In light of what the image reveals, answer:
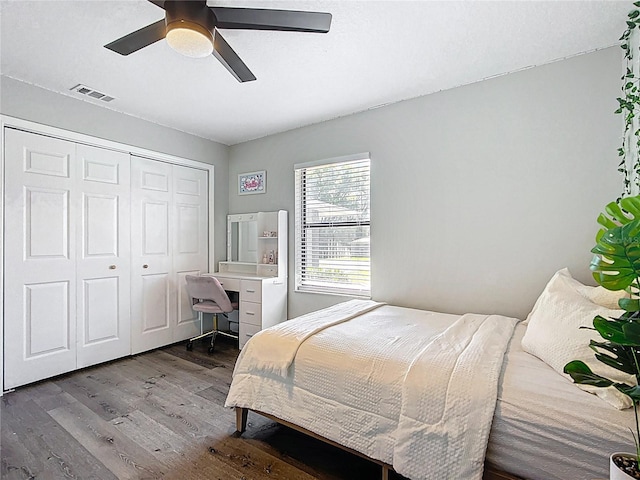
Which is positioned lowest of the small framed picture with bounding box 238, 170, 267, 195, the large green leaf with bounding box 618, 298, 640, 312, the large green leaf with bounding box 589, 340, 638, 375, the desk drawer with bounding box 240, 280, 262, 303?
the desk drawer with bounding box 240, 280, 262, 303

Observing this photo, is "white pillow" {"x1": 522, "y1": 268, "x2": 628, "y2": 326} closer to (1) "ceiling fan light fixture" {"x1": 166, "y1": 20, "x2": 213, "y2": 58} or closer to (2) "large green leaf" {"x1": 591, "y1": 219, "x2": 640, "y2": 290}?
(2) "large green leaf" {"x1": 591, "y1": 219, "x2": 640, "y2": 290}

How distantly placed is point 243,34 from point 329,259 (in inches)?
88.7

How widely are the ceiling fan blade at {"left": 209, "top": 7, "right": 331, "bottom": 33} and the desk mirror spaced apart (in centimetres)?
265

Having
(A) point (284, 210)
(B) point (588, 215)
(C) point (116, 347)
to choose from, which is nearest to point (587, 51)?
(B) point (588, 215)

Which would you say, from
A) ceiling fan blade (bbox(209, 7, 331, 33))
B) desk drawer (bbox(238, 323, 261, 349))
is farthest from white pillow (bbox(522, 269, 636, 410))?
desk drawer (bbox(238, 323, 261, 349))

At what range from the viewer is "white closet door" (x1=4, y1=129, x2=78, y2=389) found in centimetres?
265

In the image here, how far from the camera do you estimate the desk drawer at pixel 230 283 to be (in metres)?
3.74

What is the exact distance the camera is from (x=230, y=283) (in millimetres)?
3803

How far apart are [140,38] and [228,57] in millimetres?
461

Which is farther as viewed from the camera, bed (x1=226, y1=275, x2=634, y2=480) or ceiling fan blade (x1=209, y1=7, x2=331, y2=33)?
ceiling fan blade (x1=209, y1=7, x2=331, y2=33)

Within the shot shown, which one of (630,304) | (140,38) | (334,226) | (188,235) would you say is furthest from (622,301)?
(188,235)

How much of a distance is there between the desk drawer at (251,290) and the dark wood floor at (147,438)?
91 centimetres

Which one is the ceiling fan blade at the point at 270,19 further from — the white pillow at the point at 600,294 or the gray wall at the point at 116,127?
the gray wall at the point at 116,127

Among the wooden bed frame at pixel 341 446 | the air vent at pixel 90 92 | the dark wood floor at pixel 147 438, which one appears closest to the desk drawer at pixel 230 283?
the dark wood floor at pixel 147 438
